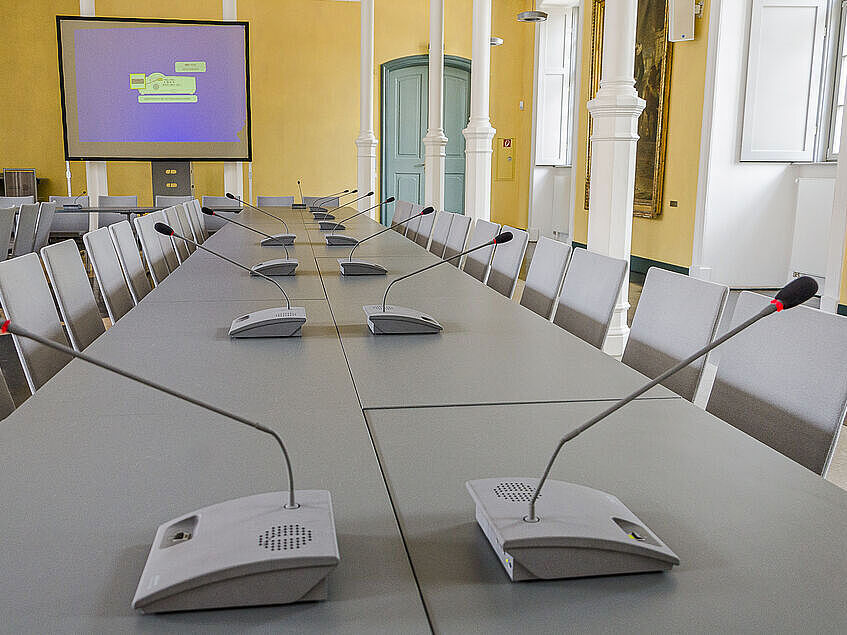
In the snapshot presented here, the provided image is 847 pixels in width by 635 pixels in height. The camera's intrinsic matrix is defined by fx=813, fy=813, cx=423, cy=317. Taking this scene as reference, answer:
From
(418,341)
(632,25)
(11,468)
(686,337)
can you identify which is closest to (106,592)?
(11,468)

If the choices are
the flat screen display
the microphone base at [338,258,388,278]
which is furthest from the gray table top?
the flat screen display

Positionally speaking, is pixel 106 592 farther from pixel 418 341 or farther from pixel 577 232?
pixel 577 232

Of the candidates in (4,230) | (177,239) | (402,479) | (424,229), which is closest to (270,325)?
(402,479)

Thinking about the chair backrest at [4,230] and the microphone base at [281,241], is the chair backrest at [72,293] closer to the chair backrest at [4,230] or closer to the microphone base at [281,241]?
the microphone base at [281,241]

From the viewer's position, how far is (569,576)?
1.05 m

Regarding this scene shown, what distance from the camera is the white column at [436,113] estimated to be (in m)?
9.15

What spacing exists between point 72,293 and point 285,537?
2560mm

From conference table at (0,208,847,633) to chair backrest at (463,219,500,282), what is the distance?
220cm

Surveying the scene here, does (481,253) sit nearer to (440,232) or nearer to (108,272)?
(440,232)

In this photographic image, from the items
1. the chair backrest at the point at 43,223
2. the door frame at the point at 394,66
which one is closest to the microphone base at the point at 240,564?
the chair backrest at the point at 43,223

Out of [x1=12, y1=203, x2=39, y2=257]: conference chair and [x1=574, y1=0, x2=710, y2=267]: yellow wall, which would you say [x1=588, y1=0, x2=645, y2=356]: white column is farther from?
[x1=12, y1=203, x2=39, y2=257]: conference chair

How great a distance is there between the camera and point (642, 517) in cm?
124

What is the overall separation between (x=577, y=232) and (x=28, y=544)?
10367mm

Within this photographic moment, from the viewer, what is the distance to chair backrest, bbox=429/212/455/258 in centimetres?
592
